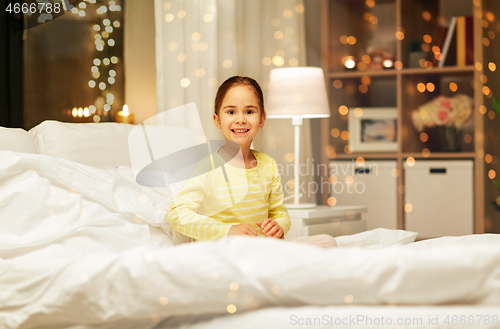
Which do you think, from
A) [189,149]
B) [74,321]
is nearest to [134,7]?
[189,149]

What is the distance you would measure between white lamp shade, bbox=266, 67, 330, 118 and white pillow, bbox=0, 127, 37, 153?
3.31ft

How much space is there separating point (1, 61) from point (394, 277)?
1507 millimetres

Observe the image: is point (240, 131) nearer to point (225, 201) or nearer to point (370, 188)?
point (225, 201)

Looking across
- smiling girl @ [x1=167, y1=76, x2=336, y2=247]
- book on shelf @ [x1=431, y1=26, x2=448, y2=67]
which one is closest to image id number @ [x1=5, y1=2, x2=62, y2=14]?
smiling girl @ [x1=167, y1=76, x2=336, y2=247]

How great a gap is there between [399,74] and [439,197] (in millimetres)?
647

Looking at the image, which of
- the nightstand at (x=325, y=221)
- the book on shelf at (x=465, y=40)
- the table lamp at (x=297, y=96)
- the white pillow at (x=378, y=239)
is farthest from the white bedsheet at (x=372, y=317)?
the book on shelf at (x=465, y=40)

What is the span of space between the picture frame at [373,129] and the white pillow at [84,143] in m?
1.40

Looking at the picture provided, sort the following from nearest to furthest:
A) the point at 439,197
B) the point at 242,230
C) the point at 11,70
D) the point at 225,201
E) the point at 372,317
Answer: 1. the point at 372,317
2. the point at 242,230
3. the point at 225,201
4. the point at 11,70
5. the point at 439,197

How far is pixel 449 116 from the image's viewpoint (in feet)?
7.54

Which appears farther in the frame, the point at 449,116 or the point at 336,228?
the point at 449,116

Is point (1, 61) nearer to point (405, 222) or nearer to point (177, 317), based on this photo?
point (177, 317)

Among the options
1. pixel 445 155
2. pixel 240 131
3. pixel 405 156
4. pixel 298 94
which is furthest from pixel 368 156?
pixel 240 131

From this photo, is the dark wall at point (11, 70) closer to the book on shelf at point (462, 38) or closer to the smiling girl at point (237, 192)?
the smiling girl at point (237, 192)

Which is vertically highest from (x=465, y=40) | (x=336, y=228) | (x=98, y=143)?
(x=465, y=40)
